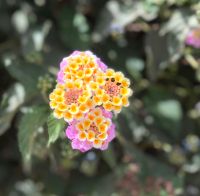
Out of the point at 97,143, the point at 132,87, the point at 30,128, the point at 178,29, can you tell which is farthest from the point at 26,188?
the point at 97,143

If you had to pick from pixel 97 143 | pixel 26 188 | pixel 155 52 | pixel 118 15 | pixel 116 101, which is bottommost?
pixel 26 188

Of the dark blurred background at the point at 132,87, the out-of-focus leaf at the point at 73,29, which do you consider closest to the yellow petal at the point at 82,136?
the dark blurred background at the point at 132,87

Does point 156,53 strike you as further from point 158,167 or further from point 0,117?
point 0,117

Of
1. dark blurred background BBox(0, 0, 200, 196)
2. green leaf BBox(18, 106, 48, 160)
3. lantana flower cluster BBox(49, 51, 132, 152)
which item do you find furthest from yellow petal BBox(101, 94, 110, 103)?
dark blurred background BBox(0, 0, 200, 196)

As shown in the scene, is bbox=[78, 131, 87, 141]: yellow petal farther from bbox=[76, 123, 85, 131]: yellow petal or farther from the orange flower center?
the orange flower center

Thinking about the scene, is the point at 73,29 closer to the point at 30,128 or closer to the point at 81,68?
the point at 30,128

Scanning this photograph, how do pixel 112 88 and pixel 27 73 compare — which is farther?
pixel 27 73
